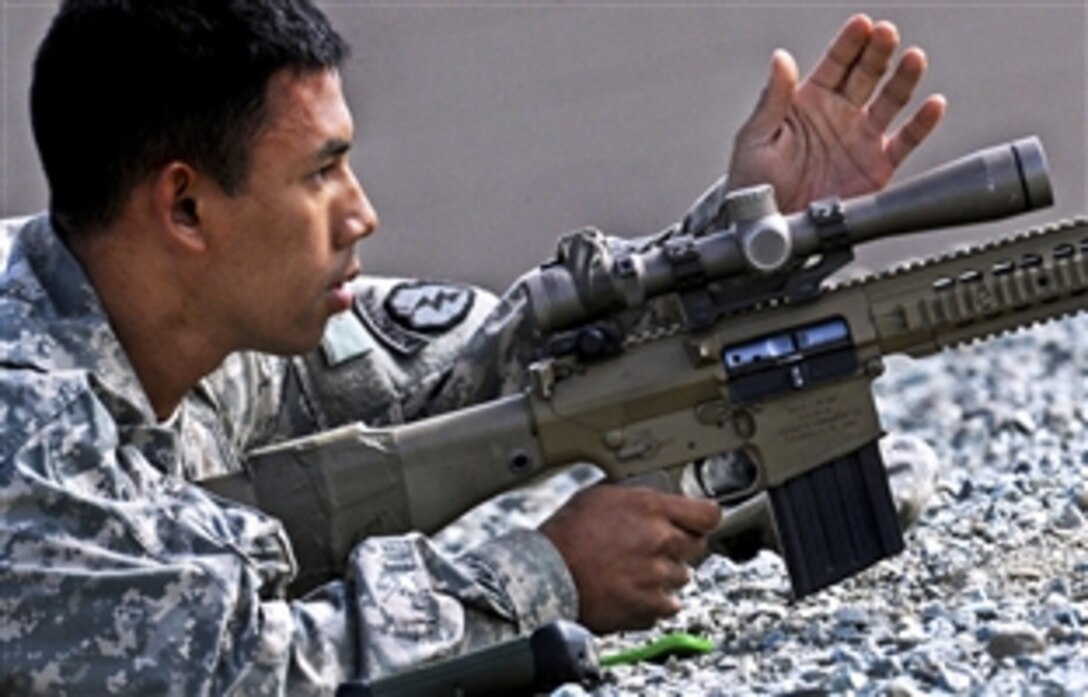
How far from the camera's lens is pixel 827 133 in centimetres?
490

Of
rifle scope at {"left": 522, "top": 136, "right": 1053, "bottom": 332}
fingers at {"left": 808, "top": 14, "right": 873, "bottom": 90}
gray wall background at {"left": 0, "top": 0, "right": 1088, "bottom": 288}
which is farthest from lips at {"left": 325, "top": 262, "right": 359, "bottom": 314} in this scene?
gray wall background at {"left": 0, "top": 0, "right": 1088, "bottom": 288}

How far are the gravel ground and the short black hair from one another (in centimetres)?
107

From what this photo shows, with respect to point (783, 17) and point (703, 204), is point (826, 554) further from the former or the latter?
point (783, 17)

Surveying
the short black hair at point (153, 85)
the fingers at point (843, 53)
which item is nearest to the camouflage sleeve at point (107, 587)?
the short black hair at point (153, 85)

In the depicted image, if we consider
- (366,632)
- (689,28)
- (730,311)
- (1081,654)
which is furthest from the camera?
(689,28)

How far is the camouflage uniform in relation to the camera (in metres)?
4.03

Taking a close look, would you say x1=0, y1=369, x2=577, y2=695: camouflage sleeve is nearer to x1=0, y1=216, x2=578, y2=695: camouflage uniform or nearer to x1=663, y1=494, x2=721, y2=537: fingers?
x1=0, y1=216, x2=578, y2=695: camouflage uniform

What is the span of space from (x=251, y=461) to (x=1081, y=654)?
142cm

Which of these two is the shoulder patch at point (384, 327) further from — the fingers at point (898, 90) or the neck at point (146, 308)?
the fingers at point (898, 90)

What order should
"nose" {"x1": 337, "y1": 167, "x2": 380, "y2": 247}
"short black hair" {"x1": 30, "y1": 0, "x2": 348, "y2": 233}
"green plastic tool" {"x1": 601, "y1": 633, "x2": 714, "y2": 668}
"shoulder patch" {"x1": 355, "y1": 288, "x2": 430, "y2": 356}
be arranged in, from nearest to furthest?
"short black hair" {"x1": 30, "y1": 0, "x2": 348, "y2": 233} → "nose" {"x1": 337, "y1": 167, "x2": 380, "y2": 247} → "green plastic tool" {"x1": 601, "y1": 633, "x2": 714, "y2": 668} → "shoulder patch" {"x1": 355, "y1": 288, "x2": 430, "y2": 356}

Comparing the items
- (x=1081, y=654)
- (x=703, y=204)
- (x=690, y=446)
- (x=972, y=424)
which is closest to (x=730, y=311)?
(x=690, y=446)

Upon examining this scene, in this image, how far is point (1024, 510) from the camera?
532 centimetres

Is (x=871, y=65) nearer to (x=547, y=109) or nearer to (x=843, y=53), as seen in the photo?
(x=843, y=53)

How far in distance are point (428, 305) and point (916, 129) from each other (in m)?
1.01
